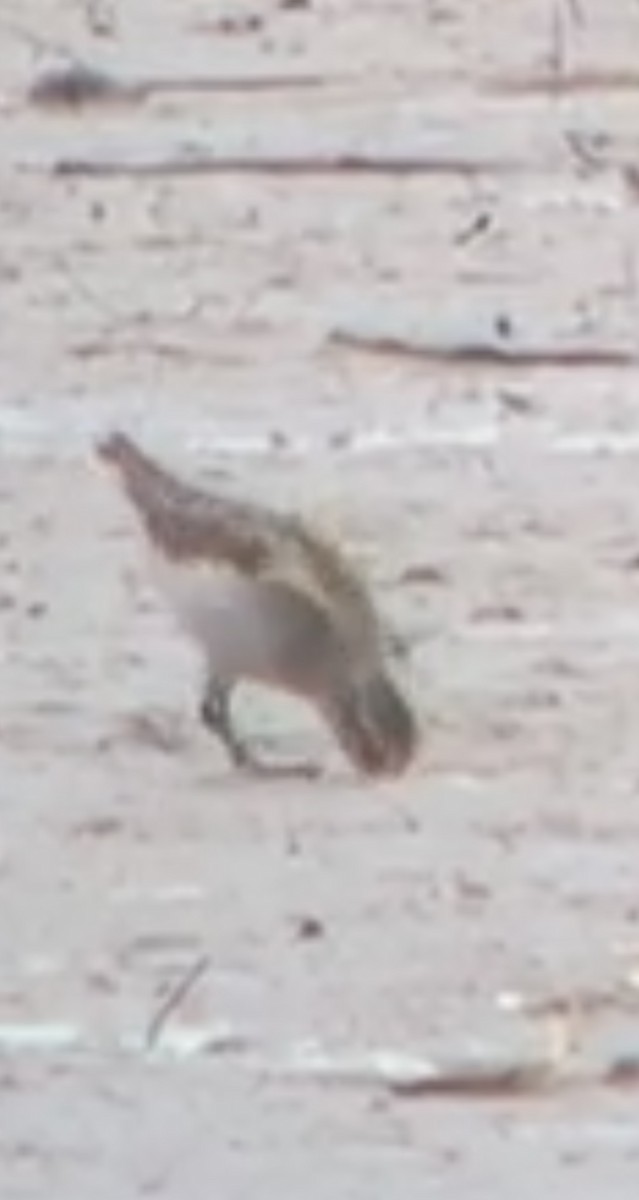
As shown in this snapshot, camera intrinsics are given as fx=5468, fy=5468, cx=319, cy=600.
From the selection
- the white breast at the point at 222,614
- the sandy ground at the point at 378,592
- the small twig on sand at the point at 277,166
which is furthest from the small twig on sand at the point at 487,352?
the white breast at the point at 222,614

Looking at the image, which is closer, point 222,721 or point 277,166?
point 222,721

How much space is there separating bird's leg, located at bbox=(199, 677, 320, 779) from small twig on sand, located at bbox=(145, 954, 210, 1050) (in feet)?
0.47

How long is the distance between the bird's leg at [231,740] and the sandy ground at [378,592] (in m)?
0.01

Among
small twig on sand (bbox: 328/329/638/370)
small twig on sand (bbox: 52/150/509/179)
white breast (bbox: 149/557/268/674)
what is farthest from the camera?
small twig on sand (bbox: 52/150/509/179)

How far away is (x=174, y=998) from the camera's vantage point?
7.14ft

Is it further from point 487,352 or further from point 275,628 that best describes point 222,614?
point 487,352

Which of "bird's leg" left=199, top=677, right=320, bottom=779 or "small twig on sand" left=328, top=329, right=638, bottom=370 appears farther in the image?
"small twig on sand" left=328, top=329, right=638, bottom=370

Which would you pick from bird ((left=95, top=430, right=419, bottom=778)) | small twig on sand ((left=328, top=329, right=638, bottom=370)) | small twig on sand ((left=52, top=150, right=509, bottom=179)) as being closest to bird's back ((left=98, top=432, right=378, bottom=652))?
bird ((left=95, top=430, right=419, bottom=778))

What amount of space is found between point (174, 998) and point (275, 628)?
0.71 feet

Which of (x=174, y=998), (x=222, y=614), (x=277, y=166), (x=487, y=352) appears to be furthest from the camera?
(x=277, y=166)

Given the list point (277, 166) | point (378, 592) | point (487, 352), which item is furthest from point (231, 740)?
point (277, 166)

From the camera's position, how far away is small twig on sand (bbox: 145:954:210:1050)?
216 centimetres

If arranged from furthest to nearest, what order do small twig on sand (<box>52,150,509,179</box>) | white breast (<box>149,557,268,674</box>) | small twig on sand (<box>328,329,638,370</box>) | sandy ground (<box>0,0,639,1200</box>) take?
small twig on sand (<box>52,150,509,179</box>), small twig on sand (<box>328,329,638,370</box>), white breast (<box>149,557,268,674</box>), sandy ground (<box>0,0,639,1200</box>)

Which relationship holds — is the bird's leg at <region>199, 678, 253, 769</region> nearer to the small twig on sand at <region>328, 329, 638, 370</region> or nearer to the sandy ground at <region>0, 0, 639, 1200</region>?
the sandy ground at <region>0, 0, 639, 1200</region>
